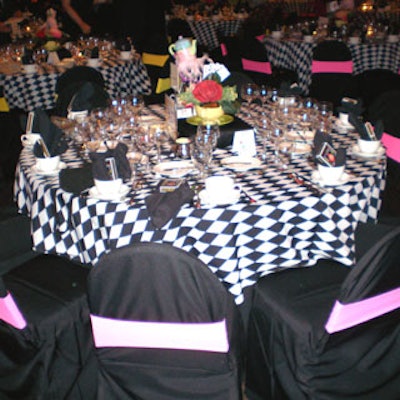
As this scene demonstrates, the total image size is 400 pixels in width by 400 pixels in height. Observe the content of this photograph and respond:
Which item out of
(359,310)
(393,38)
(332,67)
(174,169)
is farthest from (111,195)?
(393,38)

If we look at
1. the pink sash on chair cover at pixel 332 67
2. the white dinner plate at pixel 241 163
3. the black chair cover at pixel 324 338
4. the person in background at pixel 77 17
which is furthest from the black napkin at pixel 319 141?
the person in background at pixel 77 17

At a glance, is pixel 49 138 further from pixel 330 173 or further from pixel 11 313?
pixel 330 173

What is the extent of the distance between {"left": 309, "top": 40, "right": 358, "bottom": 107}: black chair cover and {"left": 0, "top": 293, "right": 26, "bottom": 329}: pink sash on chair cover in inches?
154

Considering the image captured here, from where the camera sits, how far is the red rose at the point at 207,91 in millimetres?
2594

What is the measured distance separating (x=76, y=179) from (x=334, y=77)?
3540mm

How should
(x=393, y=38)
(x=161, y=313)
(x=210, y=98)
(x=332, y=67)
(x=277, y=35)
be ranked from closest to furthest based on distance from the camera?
(x=161, y=313)
(x=210, y=98)
(x=332, y=67)
(x=393, y=38)
(x=277, y=35)

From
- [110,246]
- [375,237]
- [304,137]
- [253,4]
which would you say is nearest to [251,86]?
[304,137]

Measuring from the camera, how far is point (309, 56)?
6.01 meters

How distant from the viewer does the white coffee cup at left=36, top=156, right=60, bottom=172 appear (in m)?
2.39

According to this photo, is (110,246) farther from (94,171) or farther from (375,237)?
(375,237)

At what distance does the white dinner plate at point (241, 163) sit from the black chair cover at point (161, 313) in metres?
0.74

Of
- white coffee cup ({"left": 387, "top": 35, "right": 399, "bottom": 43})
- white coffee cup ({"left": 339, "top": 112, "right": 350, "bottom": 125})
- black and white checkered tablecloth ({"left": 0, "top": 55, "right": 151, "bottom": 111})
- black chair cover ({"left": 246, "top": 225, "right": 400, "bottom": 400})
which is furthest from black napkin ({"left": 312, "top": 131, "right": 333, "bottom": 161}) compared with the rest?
white coffee cup ({"left": 387, "top": 35, "right": 399, "bottom": 43})

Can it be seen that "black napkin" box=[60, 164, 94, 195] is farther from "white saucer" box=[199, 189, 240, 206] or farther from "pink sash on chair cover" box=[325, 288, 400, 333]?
"pink sash on chair cover" box=[325, 288, 400, 333]

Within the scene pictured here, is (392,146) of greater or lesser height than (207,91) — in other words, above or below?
below
